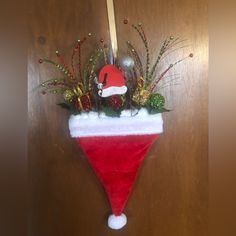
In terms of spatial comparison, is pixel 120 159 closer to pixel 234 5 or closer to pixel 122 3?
pixel 122 3

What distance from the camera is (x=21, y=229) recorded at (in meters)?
0.86

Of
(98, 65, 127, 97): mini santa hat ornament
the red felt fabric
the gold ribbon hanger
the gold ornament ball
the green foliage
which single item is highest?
the gold ribbon hanger

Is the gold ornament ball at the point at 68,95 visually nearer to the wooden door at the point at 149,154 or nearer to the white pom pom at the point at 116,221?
the wooden door at the point at 149,154

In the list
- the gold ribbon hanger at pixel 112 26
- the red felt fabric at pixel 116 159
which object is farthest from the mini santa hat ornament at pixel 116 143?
the gold ribbon hanger at pixel 112 26

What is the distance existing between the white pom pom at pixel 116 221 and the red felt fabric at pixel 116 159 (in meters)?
0.01

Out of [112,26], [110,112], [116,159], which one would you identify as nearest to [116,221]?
[116,159]

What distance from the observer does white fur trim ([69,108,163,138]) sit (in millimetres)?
817

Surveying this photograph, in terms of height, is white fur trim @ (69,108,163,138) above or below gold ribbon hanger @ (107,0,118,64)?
below

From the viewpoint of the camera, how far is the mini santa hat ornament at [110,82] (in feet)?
2.61

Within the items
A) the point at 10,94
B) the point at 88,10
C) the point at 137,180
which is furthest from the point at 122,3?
the point at 137,180

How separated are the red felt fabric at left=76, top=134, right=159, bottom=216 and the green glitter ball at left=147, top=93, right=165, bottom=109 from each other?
8cm

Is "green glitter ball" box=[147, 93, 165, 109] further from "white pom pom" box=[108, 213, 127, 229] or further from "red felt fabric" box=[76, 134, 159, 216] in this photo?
"white pom pom" box=[108, 213, 127, 229]

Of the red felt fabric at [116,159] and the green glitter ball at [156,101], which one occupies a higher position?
the green glitter ball at [156,101]

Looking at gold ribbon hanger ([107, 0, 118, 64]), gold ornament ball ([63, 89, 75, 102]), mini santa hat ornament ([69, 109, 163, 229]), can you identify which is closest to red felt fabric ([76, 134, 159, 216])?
mini santa hat ornament ([69, 109, 163, 229])
